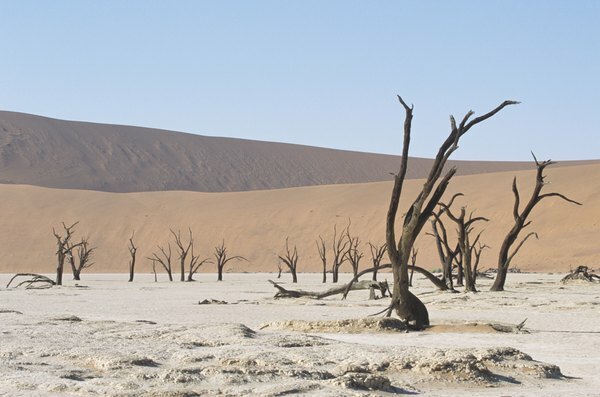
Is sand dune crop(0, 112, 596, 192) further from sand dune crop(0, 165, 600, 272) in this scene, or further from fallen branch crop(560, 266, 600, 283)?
fallen branch crop(560, 266, 600, 283)

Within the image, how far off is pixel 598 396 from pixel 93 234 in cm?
6156

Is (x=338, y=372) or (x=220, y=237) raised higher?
(x=220, y=237)

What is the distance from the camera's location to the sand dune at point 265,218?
57.6 metres

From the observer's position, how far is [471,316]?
1569 cm

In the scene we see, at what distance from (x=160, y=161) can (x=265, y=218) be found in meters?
56.9

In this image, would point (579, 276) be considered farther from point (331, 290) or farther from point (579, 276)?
point (331, 290)

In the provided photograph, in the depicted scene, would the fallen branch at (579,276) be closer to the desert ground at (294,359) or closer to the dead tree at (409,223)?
the desert ground at (294,359)

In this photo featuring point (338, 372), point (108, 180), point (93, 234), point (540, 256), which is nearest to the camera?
point (338, 372)

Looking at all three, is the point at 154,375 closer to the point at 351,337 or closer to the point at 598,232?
the point at 351,337

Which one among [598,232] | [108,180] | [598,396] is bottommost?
[598,396]

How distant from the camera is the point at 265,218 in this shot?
229 ft

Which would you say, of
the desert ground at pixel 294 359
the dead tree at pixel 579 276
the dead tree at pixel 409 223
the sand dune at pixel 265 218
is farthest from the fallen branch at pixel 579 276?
the sand dune at pixel 265 218

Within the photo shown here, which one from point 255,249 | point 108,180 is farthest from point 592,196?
point 108,180

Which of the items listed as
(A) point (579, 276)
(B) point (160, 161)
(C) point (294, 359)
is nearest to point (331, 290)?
(C) point (294, 359)
